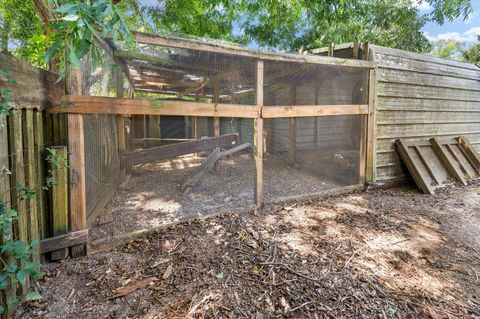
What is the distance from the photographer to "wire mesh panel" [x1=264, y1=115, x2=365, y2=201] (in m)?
4.35

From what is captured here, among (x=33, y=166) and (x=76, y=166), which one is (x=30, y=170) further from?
(x=76, y=166)

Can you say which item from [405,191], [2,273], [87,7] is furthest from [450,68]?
[2,273]

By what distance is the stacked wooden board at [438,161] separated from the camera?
4441 mm

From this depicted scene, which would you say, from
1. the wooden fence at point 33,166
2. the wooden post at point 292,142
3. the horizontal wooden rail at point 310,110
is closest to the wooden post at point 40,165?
the wooden fence at point 33,166

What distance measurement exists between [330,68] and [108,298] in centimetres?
380

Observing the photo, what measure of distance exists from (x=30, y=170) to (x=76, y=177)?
412 millimetres

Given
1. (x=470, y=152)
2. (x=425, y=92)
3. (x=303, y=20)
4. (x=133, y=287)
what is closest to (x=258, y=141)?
(x=133, y=287)

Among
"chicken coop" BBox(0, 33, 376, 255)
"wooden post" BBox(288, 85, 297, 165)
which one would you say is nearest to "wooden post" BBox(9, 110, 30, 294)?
"chicken coop" BBox(0, 33, 376, 255)

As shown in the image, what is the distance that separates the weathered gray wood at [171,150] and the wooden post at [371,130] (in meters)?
2.39

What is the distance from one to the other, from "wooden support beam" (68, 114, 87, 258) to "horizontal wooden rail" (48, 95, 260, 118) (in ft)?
0.31

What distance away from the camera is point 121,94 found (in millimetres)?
3568

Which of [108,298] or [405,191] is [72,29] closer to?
[108,298]

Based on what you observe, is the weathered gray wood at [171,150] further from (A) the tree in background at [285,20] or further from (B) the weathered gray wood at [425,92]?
(B) the weathered gray wood at [425,92]

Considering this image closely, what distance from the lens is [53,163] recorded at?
202 cm
